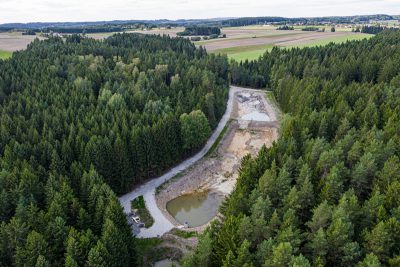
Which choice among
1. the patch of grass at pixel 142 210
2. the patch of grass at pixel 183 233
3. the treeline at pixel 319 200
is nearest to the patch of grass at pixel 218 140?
the treeline at pixel 319 200

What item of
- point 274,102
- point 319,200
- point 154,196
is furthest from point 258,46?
point 319,200

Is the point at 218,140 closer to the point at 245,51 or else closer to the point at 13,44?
the point at 245,51

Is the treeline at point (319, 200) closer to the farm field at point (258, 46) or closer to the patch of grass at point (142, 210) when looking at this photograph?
the patch of grass at point (142, 210)

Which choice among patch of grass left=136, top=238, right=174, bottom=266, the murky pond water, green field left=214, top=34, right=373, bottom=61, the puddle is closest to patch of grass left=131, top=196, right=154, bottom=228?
patch of grass left=136, top=238, right=174, bottom=266

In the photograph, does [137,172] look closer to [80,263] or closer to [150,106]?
[150,106]

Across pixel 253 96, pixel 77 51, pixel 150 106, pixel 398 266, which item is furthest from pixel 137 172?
pixel 77 51

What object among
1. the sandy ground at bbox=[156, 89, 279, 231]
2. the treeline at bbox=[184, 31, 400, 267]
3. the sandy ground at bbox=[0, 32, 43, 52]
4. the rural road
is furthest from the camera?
the sandy ground at bbox=[0, 32, 43, 52]

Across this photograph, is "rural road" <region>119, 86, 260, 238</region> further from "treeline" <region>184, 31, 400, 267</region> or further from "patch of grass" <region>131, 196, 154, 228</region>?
"treeline" <region>184, 31, 400, 267</region>
